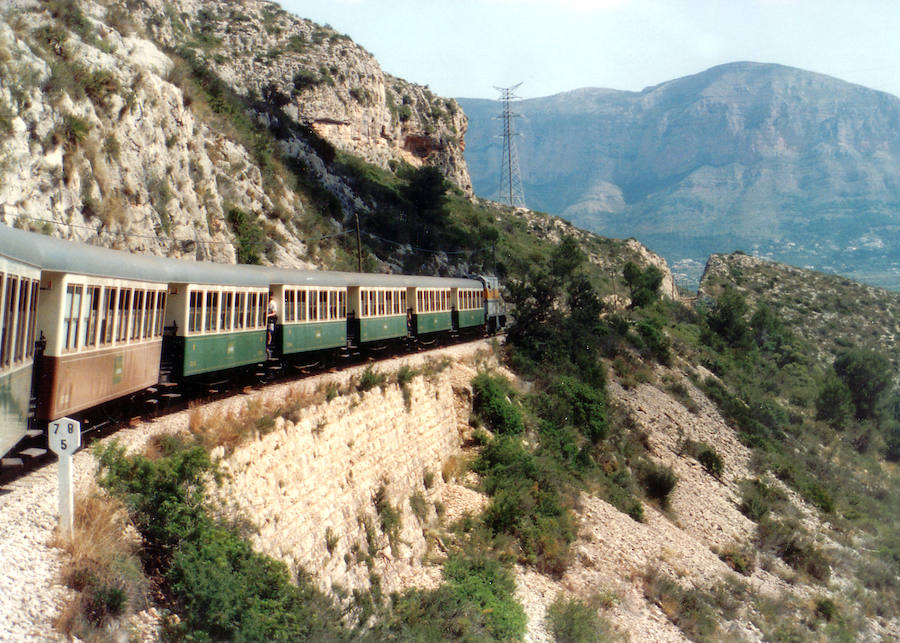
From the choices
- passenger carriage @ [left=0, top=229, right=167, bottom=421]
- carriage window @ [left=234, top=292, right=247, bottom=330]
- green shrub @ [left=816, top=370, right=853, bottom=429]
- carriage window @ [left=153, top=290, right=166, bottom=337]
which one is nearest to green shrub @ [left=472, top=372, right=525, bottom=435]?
carriage window @ [left=234, top=292, right=247, bottom=330]

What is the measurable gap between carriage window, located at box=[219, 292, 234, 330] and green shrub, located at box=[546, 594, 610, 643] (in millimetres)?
8641

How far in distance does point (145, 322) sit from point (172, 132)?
63.2 ft

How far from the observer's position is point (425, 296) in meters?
26.3

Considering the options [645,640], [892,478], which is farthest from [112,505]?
[892,478]

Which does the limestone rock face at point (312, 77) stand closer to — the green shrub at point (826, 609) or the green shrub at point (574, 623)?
the green shrub at point (826, 609)

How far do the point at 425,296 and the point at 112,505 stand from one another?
1914 cm

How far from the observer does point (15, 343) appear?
7957 millimetres

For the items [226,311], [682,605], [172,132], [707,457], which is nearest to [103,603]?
[226,311]

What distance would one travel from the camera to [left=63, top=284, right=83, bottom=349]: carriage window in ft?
31.1

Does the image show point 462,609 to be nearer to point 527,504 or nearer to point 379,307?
point 527,504

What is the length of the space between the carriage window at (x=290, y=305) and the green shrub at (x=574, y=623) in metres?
8.71

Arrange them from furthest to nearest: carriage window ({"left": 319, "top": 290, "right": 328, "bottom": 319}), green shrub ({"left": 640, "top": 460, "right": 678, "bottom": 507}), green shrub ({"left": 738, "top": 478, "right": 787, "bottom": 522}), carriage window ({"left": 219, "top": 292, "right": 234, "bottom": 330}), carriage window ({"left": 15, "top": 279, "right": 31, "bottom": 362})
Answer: green shrub ({"left": 738, "top": 478, "right": 787, "bottom": 522}), green shrub ({"left": 640, "top": 460, "right": 678, "bottom": 507}), carriage window ({"left": 319, "top": 290, "right": 328, "bottom": 319}), carriage window ({"left": 219, "top": 292, "right": 234, "bottom": 330}), carriage window ({"left": 15, "top": 279, "right": 31, "bottom": 362})

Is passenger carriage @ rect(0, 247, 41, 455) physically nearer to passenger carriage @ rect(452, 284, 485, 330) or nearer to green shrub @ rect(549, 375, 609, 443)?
green shrub @ rect(549, 375, 609, 443)

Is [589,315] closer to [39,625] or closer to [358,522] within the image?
[358,522]
